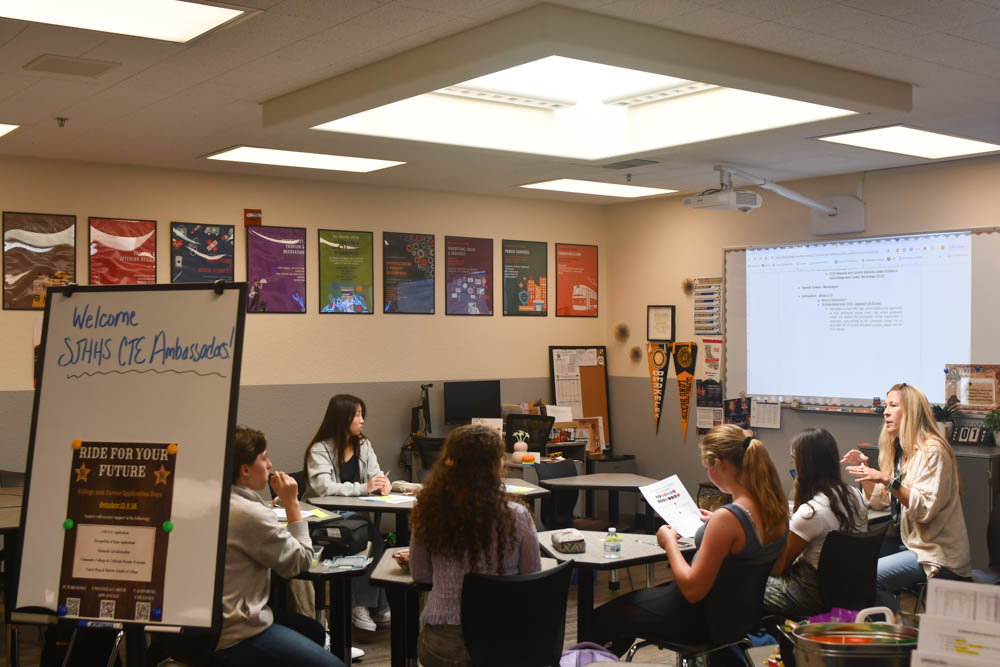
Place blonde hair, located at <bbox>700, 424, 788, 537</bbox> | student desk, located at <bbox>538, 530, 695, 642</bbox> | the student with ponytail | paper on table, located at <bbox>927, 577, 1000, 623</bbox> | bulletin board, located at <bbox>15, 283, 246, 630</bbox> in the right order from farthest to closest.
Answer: student desk, located at <bbox>538, 530, 695, 642</bbox> < blonde hair, located at <bbox>700, 424, 788, 537</bbox> < the student with ponytail < bulletin board, located at <bbox>15, 283, 246, 630</bbox> < paper on table, located at <bbox>927, 577, 1000, 623</bbox>

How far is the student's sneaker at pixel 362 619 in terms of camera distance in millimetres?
5805

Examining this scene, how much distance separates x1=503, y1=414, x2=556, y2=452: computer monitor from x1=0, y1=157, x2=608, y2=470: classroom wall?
75 centimetres

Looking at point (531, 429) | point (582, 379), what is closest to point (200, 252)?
point (531, 429)

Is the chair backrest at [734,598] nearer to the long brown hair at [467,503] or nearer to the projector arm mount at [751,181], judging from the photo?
the long brown hair at [467,503]

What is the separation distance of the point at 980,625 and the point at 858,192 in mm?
5924

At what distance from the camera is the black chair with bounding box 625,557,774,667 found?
3707mm

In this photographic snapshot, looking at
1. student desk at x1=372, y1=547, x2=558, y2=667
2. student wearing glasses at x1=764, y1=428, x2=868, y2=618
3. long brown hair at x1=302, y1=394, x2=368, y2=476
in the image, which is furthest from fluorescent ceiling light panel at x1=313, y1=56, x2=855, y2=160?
student desk at x1=372, y1=547, x2=558, y2=667

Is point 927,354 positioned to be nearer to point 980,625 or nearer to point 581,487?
point 581,487

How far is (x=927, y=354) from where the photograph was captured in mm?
6898

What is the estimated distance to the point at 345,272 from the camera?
788cm

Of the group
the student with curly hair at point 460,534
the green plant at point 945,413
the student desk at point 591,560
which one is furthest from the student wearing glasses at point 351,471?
the green plant at point 945,413

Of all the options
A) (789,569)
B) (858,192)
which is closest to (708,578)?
(789,569)

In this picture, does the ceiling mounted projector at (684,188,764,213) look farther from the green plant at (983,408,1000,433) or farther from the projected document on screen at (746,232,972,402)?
the green plant at (983,408,1000,433)

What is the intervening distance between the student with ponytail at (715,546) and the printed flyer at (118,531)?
198 centimetres
